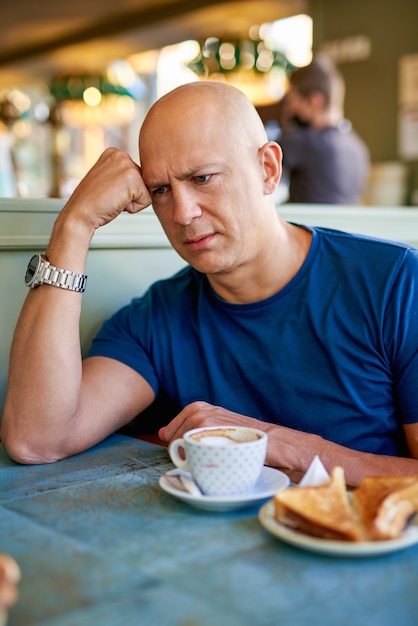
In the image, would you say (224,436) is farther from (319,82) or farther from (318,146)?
(319,82)

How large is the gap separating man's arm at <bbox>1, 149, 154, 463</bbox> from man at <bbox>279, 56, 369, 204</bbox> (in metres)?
2.04

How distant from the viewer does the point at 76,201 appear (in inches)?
55.2

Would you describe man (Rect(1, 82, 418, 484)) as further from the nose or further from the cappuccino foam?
the cappuccino foam

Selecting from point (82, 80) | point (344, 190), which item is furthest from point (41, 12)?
point (344, 190)

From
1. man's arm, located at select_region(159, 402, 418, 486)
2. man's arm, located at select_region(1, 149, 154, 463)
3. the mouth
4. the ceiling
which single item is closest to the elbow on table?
man's arm, located at select_region(1, 149, 154, 463)

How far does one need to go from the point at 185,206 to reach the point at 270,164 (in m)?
0.21

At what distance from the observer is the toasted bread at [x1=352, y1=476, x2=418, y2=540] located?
30.3 inches

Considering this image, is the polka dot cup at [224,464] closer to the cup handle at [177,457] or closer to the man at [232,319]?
the cup handle at [177,457]

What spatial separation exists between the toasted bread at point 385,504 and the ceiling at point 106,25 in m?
4.95

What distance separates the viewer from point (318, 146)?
337cm

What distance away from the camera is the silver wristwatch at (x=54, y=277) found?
52.4 inches

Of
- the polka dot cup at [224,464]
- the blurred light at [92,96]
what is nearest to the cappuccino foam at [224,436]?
the polka dot cup at [224,464]

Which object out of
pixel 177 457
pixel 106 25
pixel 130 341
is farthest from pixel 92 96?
pixel 177 457

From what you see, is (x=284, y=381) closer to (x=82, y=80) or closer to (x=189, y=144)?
(x=189, y=144)
